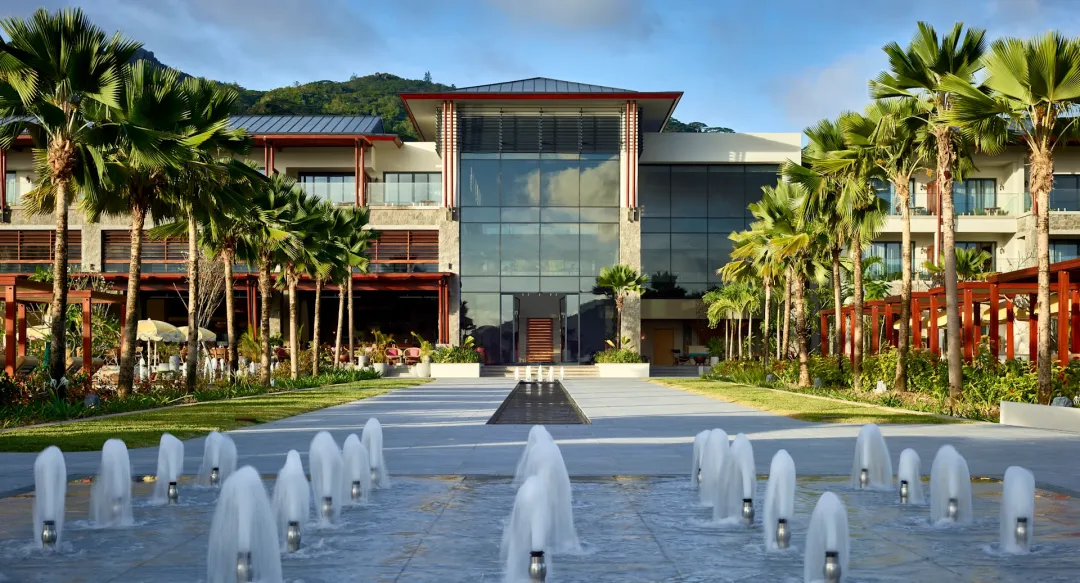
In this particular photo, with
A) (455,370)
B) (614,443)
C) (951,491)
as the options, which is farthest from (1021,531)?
(455,370)

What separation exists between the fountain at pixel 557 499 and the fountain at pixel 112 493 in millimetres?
3494

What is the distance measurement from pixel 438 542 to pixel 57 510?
289 centimetres

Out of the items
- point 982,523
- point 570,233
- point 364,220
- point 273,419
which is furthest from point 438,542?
point 570,233

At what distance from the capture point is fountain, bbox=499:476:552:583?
20.7 feet

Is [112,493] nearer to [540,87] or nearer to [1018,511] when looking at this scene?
[1018,511]

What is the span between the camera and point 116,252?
2146 inches

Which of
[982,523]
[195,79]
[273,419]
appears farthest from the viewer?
[195,79]

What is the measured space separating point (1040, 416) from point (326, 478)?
14.3 meters

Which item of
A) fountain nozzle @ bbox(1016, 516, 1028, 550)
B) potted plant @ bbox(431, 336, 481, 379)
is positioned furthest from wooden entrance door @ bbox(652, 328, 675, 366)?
fountain nozzle @ bbox(1016, 516, 1028, 550)

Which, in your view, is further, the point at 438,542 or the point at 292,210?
the point at 292,210

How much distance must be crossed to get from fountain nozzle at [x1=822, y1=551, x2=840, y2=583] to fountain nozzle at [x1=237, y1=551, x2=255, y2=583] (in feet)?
11.5

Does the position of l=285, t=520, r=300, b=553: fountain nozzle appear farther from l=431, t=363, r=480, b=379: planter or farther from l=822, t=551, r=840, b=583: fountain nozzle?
l=431, t=363, r=480, b=379: planter

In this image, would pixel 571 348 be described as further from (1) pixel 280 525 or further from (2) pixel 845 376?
(1) pixel 280 525

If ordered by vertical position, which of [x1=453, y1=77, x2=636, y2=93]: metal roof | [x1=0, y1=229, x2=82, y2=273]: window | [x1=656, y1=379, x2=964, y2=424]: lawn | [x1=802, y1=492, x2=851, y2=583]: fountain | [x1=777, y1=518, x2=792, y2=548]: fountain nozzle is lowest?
[x1=656, y1=379, x2=964, y2=424]: lawn
